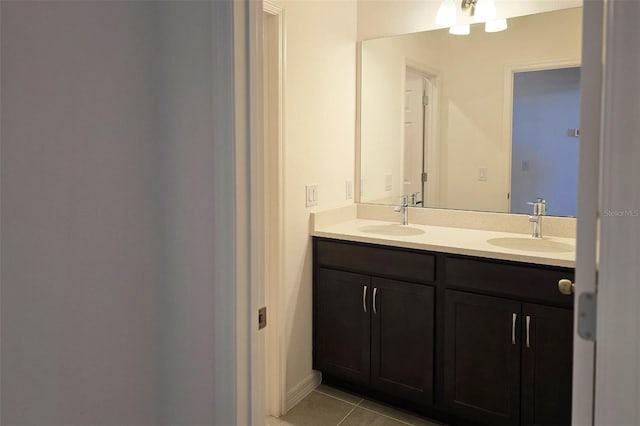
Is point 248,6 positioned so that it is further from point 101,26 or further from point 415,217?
point 415,217

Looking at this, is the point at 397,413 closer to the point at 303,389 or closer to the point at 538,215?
the point at 303,389

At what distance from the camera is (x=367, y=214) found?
3088 millimetres

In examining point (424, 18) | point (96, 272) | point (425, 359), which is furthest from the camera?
point (424, 18)

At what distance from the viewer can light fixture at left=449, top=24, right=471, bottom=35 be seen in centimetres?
274

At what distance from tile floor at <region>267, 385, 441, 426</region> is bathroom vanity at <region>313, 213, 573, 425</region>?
0.20 ft

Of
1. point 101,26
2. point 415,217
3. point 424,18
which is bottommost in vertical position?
point 415,217

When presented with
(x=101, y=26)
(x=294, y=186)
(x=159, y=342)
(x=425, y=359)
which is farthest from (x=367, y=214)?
(x=101, y=26)

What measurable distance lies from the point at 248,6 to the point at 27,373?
970 mm

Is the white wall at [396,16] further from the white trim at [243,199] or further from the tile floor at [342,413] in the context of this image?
the tile floor at [342,413]

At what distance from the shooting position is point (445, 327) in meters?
2.36

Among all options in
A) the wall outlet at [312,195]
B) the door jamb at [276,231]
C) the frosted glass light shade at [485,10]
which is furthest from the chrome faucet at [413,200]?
the frosted glass light shade at [485,10]

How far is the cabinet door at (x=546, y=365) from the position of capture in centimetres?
204

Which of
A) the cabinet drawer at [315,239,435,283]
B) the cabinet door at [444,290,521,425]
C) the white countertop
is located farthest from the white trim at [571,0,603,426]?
the cabinet drawer at [315,239,435,283]

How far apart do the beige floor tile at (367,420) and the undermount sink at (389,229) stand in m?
0.94
